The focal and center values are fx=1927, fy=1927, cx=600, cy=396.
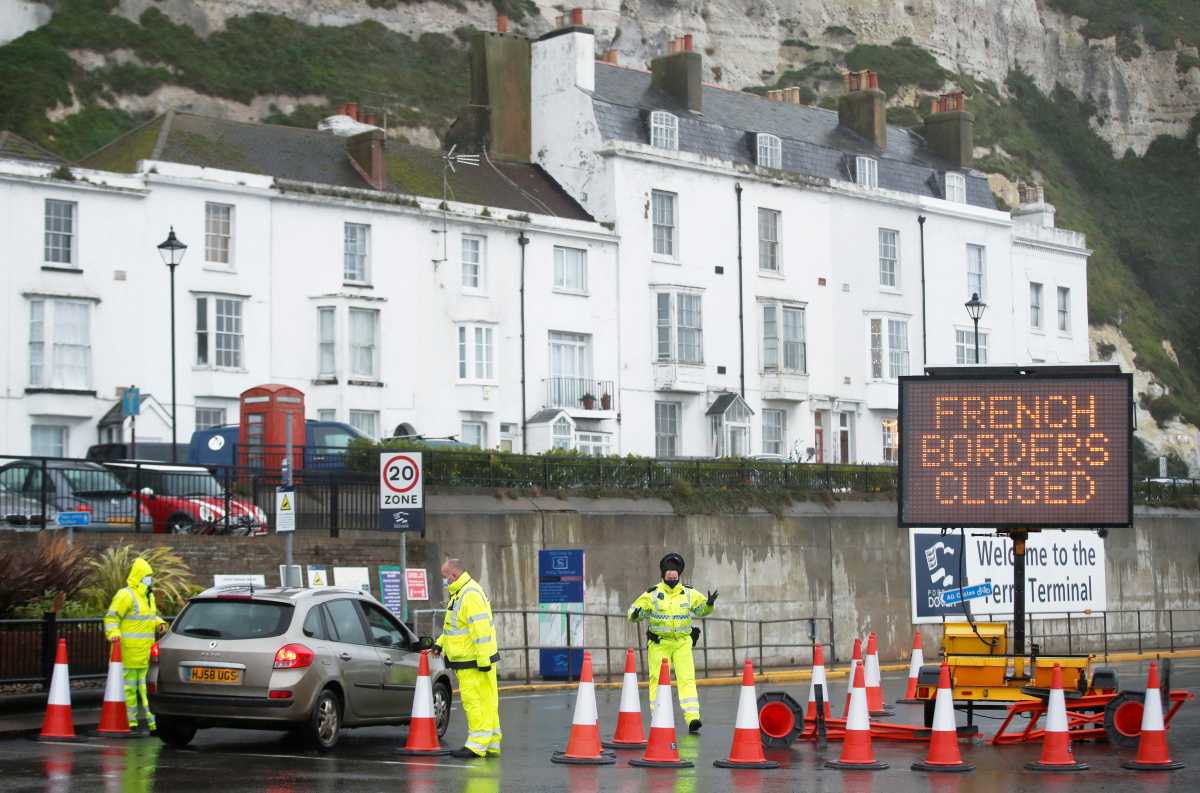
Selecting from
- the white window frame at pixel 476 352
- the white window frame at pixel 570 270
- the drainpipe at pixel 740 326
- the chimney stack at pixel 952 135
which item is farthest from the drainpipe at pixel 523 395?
the chimney stack at pixel 952 135

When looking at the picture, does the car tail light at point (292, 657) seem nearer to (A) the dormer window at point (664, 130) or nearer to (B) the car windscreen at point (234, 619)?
(B) the car windscreen at point (234, 619)

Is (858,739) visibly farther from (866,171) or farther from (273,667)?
(866,171)

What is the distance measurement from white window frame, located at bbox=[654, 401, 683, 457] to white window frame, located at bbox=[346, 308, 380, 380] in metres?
9.45

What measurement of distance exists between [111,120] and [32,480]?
5510cm

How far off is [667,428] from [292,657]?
37687 millimetres

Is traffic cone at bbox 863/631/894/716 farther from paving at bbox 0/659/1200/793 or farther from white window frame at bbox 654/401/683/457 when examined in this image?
white window frame at bbox 654/401/683/457

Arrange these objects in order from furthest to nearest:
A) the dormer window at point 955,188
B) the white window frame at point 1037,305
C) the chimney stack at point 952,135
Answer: the chimney stack at point 952,135 → the white window frame at point 1037,305 → the dormer window at point 955,188

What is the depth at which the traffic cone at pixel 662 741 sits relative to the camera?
1680 centimetres

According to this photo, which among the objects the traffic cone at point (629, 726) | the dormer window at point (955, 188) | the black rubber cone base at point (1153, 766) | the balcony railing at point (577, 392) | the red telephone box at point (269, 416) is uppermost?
the dormer window at point (955, 188)

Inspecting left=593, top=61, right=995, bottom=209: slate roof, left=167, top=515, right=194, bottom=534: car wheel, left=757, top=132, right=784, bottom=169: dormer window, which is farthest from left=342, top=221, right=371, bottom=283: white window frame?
left=167, top=515, right=194, bottom=534: car wheel

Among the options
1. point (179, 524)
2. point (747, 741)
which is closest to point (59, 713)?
point (747, 741)

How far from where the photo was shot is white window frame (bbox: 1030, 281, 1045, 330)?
219ft

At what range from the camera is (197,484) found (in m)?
32.4

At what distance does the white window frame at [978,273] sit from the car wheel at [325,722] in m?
47.7
